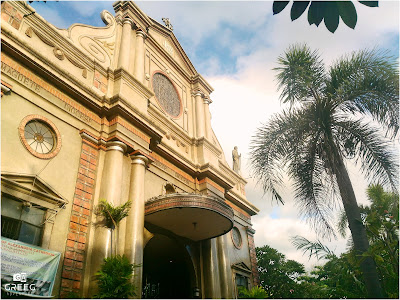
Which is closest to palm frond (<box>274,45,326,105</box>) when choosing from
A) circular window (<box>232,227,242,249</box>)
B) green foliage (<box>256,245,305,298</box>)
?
circular window (<box>232,227,242,249</box>)

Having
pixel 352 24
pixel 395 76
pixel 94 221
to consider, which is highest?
pixel 395 76

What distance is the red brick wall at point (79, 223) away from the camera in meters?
7.97

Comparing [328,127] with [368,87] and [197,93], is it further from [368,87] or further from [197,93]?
[197,93]

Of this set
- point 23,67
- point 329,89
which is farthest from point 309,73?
point 23,67

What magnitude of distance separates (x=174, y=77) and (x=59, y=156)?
892cm

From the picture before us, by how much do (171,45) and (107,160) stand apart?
31.3 feet

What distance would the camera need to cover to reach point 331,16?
2.84 metres

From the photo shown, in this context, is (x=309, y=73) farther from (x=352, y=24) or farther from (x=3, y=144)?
(x=3, y=144)

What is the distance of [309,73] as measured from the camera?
Answer: 31.6ft

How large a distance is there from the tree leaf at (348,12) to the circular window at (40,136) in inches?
301

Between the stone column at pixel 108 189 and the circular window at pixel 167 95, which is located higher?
the circular window at pixel 167 95

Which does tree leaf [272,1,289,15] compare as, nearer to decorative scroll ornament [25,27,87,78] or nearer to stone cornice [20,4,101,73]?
decorative scroll ornament [25,27,87,78]

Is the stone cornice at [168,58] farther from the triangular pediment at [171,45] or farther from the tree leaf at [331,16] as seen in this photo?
the tree leaf at [331,16]

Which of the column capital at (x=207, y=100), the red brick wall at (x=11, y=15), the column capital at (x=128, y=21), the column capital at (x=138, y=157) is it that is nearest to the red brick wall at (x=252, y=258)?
the column capital at (x=207, y=100)
